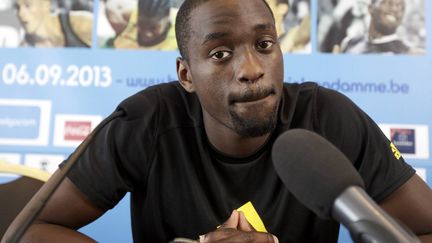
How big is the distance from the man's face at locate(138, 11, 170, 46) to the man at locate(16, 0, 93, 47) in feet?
0.61

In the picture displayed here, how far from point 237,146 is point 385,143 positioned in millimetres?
332

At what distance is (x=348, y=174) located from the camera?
A: 50cm

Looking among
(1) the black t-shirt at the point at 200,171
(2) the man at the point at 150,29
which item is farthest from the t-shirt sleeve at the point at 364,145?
(2) the man at the point at 150,29

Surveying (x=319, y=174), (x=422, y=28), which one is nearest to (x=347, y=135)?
(x=319, y=174)

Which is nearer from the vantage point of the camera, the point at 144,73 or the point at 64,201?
the point at 64,201

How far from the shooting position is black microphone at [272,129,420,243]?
444 mm

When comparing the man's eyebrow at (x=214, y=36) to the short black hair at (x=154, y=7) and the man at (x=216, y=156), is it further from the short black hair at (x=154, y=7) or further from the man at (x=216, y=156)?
the short black hair at (x=154, y=7)

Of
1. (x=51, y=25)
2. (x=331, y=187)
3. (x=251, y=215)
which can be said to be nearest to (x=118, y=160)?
(x=251, y=215)

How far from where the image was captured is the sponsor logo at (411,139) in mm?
1678

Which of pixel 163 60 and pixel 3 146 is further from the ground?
pixel 163 60

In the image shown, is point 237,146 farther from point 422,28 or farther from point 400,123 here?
point 422,28

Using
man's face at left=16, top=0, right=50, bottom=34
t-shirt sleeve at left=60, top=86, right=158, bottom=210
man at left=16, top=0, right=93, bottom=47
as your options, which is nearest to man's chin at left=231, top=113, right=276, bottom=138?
t-shirt sleeve at left=60, top=86, right=158, bottom=210

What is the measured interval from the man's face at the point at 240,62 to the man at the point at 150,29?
29.7 inches

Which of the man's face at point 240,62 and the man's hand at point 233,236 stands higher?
the man's face at point 240,62
